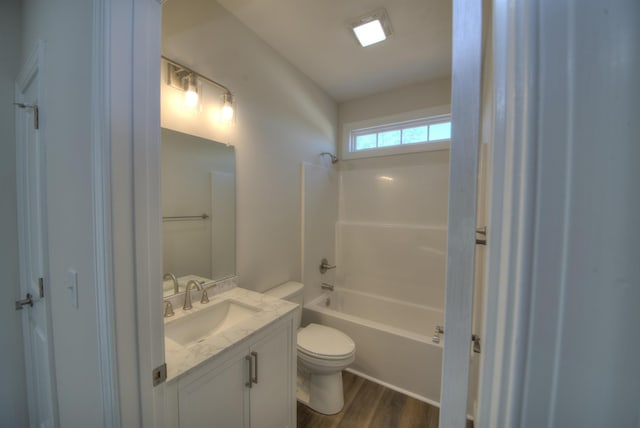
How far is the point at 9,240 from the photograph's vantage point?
1.22m

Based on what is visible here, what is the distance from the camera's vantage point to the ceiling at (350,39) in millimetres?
1567

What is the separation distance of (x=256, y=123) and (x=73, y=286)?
57.8 inches

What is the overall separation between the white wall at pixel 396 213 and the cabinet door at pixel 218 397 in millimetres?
1976

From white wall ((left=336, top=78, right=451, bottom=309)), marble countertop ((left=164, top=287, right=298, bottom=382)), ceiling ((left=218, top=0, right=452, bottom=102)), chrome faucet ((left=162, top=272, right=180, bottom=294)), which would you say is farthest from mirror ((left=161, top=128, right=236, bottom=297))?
white wall ((left=336, top=78, right=451, bottom=309))

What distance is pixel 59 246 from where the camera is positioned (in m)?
→ 0.87

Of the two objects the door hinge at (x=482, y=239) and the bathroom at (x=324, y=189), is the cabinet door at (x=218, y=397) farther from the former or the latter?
the door hinge at (x=482, y=239)

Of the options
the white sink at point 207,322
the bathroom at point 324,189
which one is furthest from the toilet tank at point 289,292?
the white sink at point 207,322

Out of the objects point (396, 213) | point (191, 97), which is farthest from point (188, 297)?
point (396, 213)

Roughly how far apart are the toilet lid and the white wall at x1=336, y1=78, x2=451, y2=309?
1062mm

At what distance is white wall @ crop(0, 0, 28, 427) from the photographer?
117cm

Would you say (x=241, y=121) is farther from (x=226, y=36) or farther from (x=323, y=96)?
(x=323, y=96)

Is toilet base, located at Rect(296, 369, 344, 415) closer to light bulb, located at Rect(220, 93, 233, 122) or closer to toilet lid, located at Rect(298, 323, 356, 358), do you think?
toilet lid, located at Rect(298, 323, 356, 358)

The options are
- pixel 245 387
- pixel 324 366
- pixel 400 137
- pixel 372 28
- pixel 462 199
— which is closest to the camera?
pixel 462 199

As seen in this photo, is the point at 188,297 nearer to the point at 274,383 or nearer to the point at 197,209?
the point at 197,209
